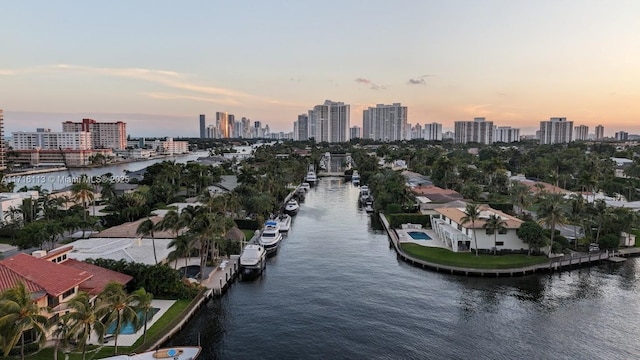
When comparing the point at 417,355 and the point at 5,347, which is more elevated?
the point at 5,347

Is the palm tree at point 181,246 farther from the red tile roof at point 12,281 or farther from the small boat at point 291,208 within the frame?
the small boat at point 291,208

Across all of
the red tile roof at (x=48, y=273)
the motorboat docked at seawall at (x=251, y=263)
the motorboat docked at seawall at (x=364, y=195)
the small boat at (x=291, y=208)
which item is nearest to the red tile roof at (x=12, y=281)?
the red tile roof at (x=48, y=273)

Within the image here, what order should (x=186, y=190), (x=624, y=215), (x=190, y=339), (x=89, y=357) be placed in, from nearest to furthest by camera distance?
(x=89, y=357), (x=190, y=339), (x=624, y=215), (x=186, y=190)

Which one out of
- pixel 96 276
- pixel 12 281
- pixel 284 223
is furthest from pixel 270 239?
pixel 12 281

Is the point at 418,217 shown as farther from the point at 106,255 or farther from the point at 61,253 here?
the point at 61,253

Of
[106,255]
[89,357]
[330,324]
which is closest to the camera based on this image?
[89,357]

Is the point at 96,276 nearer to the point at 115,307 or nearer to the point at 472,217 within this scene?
the point at 115,307

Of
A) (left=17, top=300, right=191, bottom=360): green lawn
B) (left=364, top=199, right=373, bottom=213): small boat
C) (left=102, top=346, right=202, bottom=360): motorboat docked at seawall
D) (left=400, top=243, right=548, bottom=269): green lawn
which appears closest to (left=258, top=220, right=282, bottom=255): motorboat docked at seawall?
(left=400, top=243, right=548, bottom=269): green lawn

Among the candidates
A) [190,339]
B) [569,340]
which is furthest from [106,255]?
[569,340]
